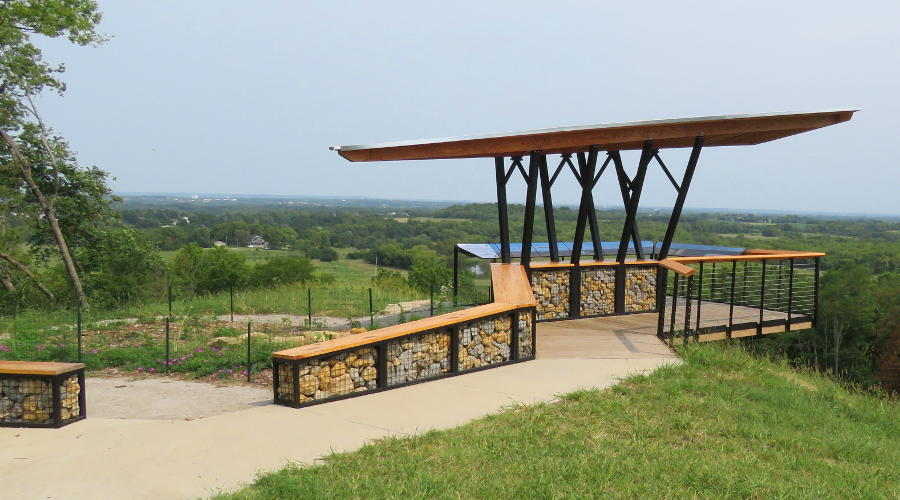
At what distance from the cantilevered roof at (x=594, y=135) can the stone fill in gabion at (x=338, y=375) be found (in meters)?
3.84

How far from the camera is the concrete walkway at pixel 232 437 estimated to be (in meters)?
4.95

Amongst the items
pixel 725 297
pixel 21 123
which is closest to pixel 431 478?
pixel 725 297

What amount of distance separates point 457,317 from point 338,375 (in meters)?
1.81

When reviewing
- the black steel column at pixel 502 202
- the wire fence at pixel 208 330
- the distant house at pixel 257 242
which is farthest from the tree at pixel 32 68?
the distant house at pixel 257 242

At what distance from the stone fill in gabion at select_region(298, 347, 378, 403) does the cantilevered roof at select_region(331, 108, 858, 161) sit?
384 cm

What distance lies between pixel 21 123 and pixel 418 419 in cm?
2262

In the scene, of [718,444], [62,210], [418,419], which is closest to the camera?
[718,444]

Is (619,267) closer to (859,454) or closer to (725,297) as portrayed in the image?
(725,297)

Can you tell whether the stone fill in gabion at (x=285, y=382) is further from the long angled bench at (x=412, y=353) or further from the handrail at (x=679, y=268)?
the handrail at (x=679, y=268)

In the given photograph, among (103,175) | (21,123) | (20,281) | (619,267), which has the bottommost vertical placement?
(20,281)

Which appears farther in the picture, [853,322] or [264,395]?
[853,322]

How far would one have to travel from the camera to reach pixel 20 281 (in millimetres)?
26688

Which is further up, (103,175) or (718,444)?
(103,175)

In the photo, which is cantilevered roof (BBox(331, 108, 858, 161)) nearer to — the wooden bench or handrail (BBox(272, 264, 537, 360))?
handrail (BBox(272, 264, 537, 360))
